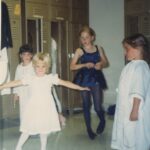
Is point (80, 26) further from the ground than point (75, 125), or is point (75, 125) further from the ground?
point (80, 26)

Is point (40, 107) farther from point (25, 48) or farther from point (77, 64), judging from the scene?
point (77, 64)

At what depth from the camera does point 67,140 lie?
2371mm

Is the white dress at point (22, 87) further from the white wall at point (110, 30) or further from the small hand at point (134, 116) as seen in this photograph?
the white wall at point (110, 30)

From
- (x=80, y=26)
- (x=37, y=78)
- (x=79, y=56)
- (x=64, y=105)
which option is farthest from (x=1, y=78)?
(x=80, y=26)

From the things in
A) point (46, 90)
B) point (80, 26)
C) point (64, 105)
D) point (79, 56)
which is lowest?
point (64, 105)

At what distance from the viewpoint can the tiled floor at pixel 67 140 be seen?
7.15 feet

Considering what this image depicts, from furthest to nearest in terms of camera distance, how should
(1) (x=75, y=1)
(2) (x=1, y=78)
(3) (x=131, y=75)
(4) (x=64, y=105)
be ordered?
(1) (x=75, y=1), (4) (x=64, y=105), (3) (x=131, y=75), (2) (x=1, y=78)

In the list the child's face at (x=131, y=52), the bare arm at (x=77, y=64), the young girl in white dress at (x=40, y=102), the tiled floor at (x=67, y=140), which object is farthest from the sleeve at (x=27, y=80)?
the bare arm at (x=77, y=64)

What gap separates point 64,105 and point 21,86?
767 millimetres

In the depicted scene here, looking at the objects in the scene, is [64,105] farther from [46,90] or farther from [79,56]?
[46,90]

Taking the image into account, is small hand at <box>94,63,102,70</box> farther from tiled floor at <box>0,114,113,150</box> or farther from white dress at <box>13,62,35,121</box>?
white dress at <box>13,62,35,121</box>

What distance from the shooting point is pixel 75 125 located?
268cm

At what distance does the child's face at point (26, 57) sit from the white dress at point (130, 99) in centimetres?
63

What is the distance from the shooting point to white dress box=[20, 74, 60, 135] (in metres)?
1.85
